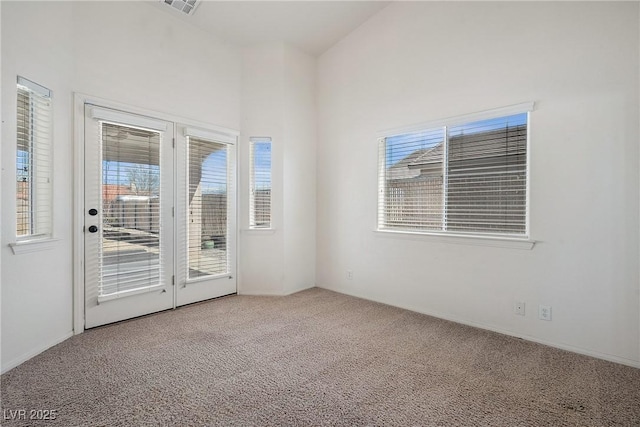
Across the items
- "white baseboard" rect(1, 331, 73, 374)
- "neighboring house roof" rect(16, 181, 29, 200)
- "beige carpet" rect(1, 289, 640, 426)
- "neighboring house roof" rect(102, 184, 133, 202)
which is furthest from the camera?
"neighboring house roof" rect(102, 184, 133, 202)

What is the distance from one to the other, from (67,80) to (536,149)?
4.25 meters

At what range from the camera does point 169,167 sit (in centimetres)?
358

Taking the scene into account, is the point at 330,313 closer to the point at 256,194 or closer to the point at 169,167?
the point at 256,194

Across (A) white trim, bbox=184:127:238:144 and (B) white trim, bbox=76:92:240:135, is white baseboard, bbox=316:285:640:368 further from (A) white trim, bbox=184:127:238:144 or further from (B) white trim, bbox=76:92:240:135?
(B) white trim, bbox=76:92:240:135

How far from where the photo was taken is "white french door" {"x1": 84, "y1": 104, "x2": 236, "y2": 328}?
10.0 ft

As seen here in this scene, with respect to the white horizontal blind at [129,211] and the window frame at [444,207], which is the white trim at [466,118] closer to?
the window frame at [444,207]

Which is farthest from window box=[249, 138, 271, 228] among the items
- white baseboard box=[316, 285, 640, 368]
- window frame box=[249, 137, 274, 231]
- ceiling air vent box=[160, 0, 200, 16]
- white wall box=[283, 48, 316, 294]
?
white baseboard box=[316, 285, 640, 368]

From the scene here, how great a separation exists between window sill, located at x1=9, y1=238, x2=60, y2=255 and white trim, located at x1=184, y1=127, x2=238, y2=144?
5.67ft

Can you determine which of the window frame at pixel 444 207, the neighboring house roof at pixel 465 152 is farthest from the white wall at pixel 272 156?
the neighboring house roof at pixel 465 152

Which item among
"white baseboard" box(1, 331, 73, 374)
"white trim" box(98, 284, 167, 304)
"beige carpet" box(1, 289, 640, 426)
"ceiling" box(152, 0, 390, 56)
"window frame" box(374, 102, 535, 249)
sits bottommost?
"beige carpet" box(1, 289, 640, 426)

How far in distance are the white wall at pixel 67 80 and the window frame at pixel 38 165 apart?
0.05 metres

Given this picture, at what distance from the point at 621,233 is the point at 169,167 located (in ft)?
14.0

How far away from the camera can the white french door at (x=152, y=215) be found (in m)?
3.05

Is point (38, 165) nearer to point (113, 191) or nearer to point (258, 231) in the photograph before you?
point (113, 191)
